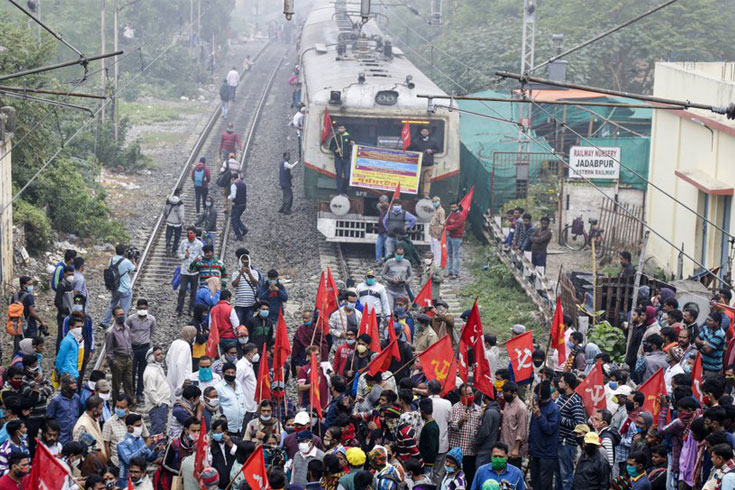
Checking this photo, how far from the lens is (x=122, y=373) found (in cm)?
1243

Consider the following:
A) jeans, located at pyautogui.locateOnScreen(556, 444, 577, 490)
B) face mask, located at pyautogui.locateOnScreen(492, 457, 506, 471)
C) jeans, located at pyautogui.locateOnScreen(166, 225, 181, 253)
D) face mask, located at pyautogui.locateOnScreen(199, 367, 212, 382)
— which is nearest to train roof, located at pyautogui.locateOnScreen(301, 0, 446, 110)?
jeans, located at pyautogui.locateOnScreen(166, 225, 181, 253)

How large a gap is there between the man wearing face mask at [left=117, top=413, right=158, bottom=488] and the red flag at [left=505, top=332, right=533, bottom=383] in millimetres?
3429

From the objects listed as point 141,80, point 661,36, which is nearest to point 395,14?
point 141,80

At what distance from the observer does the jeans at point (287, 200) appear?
22400mm

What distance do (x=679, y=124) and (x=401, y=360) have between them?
10009 millimetres

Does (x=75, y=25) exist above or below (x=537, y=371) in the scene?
above

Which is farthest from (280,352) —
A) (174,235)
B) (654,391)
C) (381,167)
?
(381,167)

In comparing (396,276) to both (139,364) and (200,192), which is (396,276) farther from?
(200,192)

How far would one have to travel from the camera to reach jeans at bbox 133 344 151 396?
12.6m

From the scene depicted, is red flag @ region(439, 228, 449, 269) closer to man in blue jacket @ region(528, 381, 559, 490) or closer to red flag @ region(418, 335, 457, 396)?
red flag @ region(418, 335, 457, 396)

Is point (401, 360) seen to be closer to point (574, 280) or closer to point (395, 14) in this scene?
point (574, 280)

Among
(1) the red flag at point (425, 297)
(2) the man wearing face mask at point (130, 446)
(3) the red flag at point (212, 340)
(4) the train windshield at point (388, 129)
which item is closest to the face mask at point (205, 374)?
(2) the man wearing face mask at point (130, 446)

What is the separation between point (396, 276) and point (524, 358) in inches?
176

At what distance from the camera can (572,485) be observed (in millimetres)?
9461
